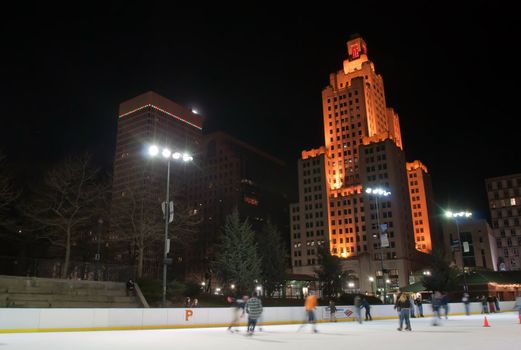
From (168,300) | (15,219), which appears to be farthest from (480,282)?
(15,219)

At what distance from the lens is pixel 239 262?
41.3 m

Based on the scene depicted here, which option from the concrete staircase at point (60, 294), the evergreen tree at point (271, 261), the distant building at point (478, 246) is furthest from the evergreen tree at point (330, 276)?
the distant building at point (478, 246)

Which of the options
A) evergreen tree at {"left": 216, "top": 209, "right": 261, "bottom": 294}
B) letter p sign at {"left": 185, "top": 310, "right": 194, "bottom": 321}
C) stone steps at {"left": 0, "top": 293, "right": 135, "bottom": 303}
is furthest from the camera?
evergreen tree at {"left": 216, "top": 209, "right": 261, "bottom": 294}

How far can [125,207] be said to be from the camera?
42719 mm

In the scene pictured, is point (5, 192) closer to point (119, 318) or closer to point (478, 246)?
point (119, 318)

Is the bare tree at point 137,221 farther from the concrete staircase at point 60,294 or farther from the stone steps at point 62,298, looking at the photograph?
the stone steps at point 62,298

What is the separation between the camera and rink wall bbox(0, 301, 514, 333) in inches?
762

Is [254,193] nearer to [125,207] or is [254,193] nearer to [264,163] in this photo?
[264,163]

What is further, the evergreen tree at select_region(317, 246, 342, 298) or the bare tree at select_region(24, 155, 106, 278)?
the evergreen tree at select_region(317, 246, 342, 298)

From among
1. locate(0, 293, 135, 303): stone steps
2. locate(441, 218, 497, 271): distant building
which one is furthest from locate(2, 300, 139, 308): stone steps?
locate(441, 218, 497, 271): distant building

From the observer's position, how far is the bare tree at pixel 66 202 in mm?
37656

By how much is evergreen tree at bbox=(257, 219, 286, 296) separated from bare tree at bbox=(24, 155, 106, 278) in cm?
1851

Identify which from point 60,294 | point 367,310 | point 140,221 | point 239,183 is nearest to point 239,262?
point 140,221

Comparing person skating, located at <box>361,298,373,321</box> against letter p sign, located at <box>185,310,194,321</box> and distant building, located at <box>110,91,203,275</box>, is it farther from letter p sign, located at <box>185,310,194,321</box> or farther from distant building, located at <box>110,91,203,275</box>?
distant building, located at <box>110,91,203,275</box>
